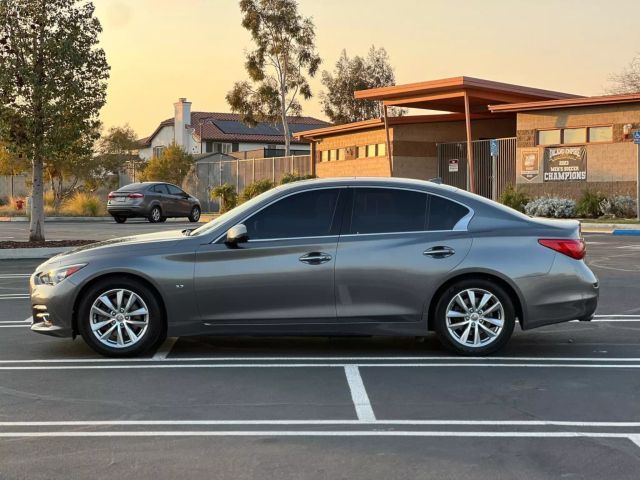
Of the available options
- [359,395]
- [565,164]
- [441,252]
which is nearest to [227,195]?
[565,164]

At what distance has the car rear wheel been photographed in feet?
105

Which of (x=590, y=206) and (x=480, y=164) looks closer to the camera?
(x=590, y=206)

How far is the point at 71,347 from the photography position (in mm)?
8492

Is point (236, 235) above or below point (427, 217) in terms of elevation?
below

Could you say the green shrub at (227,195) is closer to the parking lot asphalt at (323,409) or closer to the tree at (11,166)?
the tree at (11,166)

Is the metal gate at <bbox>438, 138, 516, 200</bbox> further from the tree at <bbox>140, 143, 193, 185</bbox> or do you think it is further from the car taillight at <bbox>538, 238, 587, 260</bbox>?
the car taillight at <bbox>538, 238, 587, 260</bbox>

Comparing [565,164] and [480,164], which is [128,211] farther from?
[565,164]

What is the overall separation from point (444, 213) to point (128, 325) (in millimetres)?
2926

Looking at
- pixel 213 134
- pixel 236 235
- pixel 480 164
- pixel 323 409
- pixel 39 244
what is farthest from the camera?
pixel 213 134

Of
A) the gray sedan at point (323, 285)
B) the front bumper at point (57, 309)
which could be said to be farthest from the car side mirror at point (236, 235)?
the front bumper at point (57, 309)

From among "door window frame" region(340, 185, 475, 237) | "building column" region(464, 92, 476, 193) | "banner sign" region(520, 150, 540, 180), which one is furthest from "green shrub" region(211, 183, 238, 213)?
"door window frame" region(340, 185, 475, 237)

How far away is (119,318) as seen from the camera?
7.82 m

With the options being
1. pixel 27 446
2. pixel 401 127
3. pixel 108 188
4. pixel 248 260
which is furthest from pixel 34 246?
pixel 108 188

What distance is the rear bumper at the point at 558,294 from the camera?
25.7 feet
